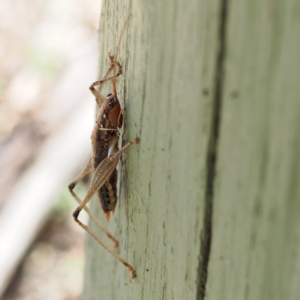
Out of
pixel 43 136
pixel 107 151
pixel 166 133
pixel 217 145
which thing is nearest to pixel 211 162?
pixel 217 145

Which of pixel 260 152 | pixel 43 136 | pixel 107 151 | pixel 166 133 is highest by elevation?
pixel 43 136

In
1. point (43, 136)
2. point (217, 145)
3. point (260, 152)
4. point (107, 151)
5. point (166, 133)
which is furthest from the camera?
point (43, 136)

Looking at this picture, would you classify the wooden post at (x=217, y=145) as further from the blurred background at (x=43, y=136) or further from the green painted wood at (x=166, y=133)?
the blurred background at (x=43, y=136)

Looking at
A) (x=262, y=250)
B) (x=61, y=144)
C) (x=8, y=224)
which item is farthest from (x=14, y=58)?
(x=262, y=250)

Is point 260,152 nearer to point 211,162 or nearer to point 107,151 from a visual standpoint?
point 211,162

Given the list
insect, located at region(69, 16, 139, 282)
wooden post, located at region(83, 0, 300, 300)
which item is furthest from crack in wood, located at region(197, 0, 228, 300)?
insect, located at region(69, 16, 139, 282)

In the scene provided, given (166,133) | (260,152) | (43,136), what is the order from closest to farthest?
(260,152)
(166,133)
(43,136)

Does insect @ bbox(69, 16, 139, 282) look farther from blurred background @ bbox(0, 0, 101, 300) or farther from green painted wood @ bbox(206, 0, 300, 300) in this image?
blurred background @ bbox(0, 0, 101, 300)
